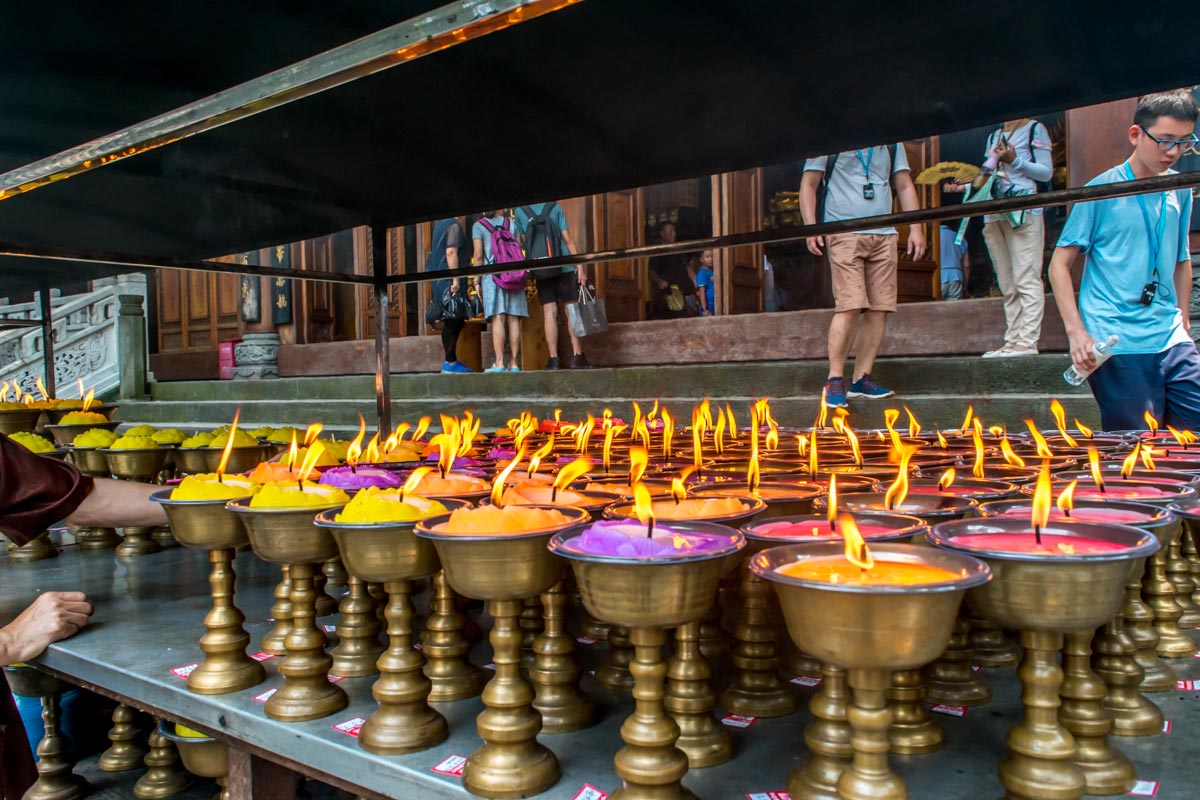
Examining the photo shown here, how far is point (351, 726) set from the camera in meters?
1.18

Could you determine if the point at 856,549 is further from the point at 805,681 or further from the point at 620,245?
the point at 620,245

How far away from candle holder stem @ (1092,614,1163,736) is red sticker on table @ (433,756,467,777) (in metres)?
0.80

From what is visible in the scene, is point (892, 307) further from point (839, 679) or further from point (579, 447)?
point (839, 679)

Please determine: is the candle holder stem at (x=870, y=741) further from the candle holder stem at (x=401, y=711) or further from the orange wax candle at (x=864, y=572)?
the candle holder stem at (x=401, y=711)

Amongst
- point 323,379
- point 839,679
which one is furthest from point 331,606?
point 323,379

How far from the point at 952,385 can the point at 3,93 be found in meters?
4.83

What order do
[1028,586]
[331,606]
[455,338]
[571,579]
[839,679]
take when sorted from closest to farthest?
[1028,586] < [839,679] < [571,579] < [331,606] < [455,338]

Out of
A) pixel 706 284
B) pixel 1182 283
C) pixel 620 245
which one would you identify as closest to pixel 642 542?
pixel 1182 283

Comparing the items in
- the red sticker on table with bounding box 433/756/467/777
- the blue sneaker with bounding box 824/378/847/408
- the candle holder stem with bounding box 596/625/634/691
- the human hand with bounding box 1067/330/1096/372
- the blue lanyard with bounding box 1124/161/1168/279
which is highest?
the blue lanyard with bounding box 1124/161/1168/279

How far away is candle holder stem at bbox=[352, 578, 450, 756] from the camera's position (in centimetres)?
108

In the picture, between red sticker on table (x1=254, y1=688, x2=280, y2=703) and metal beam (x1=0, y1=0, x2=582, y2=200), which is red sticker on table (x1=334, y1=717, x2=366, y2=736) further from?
metal beam (x1=0, y1=0, x2=582, y2=200)

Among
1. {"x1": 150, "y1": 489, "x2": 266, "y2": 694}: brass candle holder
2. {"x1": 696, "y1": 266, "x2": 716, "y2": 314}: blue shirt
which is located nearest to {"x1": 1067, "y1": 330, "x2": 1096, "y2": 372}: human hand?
{"x1": 150, "y1": 489, "x2": 266, "y2": 694}: brass candle holder

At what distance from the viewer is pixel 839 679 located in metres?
0.91

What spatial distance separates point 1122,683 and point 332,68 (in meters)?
1.19
